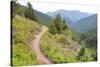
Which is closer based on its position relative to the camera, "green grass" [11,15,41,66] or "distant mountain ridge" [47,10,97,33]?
"green grass" [11,15,41,66]

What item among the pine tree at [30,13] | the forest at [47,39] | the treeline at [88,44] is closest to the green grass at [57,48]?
the forest at [47,39]

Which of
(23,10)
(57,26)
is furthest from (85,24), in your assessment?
(23,10)

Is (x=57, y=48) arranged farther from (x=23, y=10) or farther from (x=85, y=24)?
(x=23, y=10)

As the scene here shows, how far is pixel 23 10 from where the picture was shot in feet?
7.45

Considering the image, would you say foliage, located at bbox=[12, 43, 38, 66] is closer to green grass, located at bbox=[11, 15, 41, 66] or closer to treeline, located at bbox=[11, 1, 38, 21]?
green grass, located at bbox=[11, 15, 41, 66]

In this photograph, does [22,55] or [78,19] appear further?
[78,19]

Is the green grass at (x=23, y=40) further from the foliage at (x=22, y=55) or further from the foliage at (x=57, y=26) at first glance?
the foliage at (x=57, y=26)

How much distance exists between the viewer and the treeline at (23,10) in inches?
87.3

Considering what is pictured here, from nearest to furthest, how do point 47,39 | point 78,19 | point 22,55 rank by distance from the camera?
1. point 22,55
2. point 47,39
3. point 78,19

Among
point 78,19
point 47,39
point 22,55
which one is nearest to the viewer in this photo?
point 22,55

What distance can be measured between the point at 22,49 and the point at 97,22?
1046 millimetres

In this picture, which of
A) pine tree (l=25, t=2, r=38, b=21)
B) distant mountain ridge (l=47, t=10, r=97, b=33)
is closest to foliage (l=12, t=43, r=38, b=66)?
pine tree (l=25, t=2, r=38, b=21)

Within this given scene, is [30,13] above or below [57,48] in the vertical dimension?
above

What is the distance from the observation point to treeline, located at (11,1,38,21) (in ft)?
7.27
